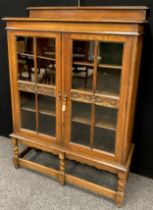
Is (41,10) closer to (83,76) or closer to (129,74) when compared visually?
(83,76)

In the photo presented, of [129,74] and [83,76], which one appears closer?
[129,74]

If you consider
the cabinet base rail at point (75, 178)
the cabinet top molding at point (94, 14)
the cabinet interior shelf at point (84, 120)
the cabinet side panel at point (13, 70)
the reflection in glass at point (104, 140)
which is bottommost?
the cabinet base rail at point (75, 178)

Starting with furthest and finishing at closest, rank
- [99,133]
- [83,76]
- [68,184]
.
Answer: [68,184] < [99,133] < [83,76]

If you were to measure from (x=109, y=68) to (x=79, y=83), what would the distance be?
0.27m

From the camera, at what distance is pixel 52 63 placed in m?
1.76

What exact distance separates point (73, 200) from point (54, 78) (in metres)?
1.06

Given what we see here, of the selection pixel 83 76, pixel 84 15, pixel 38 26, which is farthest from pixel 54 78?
pixel 84 15

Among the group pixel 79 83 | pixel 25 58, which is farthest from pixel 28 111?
pixel 79 83

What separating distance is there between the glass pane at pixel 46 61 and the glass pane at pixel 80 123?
30cm

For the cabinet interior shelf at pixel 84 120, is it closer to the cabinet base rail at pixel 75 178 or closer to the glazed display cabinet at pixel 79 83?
the glazed display cabinet at pixel 79 83

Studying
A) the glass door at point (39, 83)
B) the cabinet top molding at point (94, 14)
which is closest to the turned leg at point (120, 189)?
the glass door at point (39, 83)

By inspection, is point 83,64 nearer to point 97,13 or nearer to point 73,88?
point 73,88

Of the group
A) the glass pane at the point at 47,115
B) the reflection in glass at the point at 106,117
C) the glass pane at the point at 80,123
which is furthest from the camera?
the glass pane at the point at 47,115

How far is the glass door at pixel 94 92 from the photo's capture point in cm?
156
